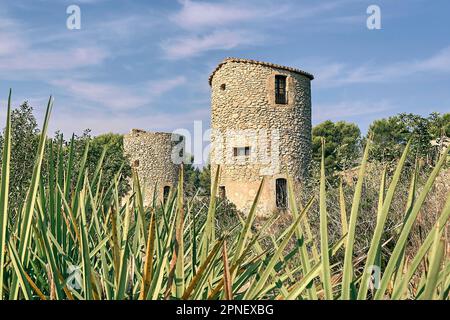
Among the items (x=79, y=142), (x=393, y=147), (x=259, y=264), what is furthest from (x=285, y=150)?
(x=259, y=264)

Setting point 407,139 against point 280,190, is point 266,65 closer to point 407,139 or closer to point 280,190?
point 280,190

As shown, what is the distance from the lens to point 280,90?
1362cm

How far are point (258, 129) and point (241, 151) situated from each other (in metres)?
0.86

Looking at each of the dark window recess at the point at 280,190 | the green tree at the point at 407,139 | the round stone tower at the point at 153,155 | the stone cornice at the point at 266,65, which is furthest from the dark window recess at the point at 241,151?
the round stone tower at the point at 153,155

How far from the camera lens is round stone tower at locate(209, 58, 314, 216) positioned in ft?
43.3

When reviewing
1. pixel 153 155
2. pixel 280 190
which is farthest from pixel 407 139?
pixel 153 155

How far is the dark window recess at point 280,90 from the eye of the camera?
44.4ft

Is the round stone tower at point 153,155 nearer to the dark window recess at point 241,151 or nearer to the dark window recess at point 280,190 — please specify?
the dark window recess at point 241,151

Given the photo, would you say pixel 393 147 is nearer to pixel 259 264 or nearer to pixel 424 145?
pixel 424 145

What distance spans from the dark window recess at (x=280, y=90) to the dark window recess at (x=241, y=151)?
1749 mm

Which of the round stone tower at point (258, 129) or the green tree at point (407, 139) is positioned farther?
the round stone tower at point (258, 129)

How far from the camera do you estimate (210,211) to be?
3.12ft

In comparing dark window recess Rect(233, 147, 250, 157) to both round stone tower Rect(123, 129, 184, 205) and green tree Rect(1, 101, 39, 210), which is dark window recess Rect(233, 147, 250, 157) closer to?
round stone tower Rect(123, 129, 184, 205)
